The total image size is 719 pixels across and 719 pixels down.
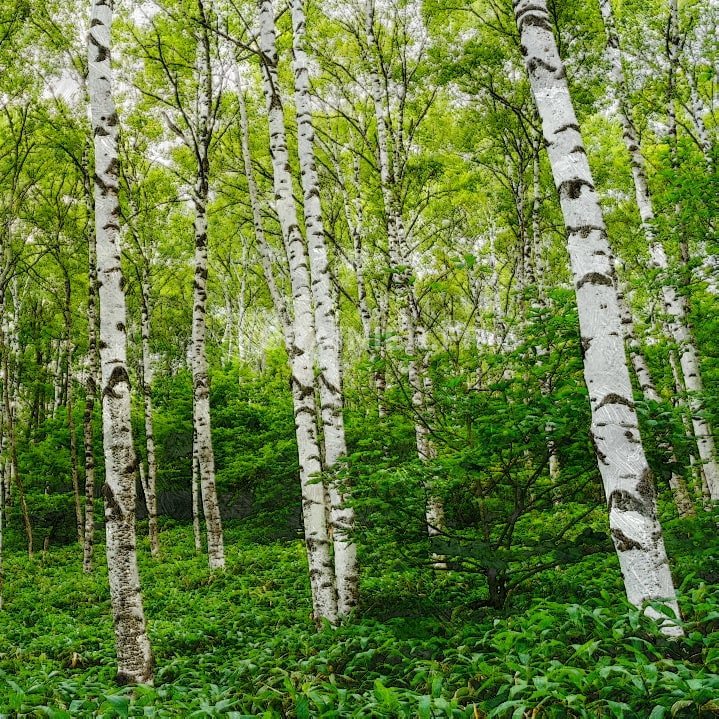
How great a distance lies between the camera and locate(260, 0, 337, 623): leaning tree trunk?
21.4 feet

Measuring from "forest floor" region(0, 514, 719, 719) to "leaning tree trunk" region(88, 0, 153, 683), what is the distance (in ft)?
1.50

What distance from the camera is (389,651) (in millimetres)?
4645

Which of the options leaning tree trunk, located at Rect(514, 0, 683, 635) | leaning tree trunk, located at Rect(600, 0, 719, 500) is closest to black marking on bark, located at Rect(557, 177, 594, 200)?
leaning tree trunk, located at Rect(514, 0, 683, 635)

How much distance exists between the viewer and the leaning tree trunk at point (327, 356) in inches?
252

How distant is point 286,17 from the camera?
44.5ft

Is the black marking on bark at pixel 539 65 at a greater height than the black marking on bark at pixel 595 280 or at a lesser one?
greater

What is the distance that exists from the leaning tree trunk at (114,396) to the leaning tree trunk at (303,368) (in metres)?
1.93

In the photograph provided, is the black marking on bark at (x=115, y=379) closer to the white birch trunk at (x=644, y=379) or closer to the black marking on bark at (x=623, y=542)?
the black marking on bark at (x=623, y=542)

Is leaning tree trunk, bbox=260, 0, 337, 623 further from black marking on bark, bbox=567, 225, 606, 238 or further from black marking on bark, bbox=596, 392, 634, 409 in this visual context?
black marking on bark, bbox=567, 225, 606, 238

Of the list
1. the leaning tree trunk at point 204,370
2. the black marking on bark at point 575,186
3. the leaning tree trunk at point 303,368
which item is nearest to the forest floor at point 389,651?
the leaning tree trunk at point 303,368

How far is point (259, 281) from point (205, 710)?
26351 millimetres

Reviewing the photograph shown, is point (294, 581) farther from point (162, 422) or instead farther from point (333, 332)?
point (162, 422)

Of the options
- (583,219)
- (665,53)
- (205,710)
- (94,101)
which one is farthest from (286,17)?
(205,710)

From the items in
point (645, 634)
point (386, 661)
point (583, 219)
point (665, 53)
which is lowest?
point (386, 661)
